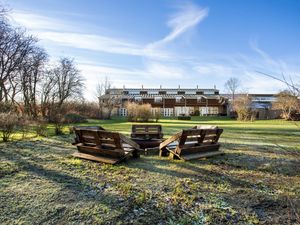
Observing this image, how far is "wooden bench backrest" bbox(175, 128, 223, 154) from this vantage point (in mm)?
7133

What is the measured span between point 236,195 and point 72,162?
15.2 ft

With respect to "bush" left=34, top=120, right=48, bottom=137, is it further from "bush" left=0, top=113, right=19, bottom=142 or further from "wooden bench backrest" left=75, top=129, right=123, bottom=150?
"wooden bench backrest" left=75, top=129, right=123, bottom=150

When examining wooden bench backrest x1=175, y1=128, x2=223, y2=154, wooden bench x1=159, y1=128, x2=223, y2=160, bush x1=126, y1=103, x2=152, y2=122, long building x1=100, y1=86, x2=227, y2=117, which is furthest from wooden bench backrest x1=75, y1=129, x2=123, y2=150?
long building x1=100, y1=86, x2=227, y2=117

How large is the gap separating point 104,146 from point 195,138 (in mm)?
2894

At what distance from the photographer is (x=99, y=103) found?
41.3 metres

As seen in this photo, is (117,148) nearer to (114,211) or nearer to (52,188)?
(52,188)

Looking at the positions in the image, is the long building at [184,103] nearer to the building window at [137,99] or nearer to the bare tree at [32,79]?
the building window at [137,99]

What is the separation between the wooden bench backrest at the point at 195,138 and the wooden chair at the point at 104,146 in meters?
1.43

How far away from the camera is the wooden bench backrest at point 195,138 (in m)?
7.13

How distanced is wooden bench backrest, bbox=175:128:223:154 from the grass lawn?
21.7 inches

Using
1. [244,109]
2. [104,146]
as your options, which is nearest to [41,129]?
[104,146]

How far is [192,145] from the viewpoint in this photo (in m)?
7.80

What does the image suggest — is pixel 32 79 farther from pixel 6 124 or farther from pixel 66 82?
pixel 6 124

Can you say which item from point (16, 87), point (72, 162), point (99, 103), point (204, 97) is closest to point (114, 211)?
point (72, 162)
